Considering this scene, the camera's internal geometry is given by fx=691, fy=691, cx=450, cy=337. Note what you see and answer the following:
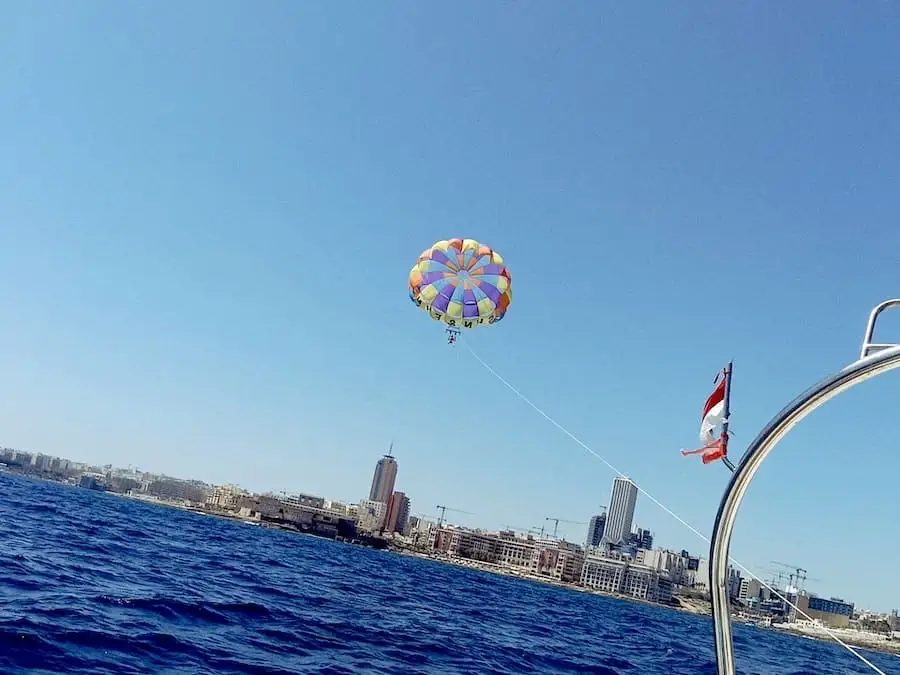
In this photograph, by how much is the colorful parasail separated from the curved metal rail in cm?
1586

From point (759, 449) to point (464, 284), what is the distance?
16.4 meters

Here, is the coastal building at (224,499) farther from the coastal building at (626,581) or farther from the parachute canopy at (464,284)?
the parachute canopy at (464,284)

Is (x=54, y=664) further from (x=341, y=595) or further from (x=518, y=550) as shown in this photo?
(x=518, y=550)

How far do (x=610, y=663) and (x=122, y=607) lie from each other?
13.9 metres

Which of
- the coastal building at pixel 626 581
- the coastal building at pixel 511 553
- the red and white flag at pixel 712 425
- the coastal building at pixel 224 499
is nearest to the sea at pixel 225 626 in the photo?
the red and white flag at pixel 712 425

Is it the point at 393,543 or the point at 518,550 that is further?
the point at 518,550

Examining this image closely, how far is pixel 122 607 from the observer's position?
552 inches

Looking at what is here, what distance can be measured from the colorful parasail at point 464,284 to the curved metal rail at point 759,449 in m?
15.9

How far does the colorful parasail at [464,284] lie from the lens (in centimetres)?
2009

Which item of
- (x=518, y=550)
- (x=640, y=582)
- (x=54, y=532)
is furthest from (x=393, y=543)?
(x=54, y=532)

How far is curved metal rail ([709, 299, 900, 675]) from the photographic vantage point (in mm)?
3686

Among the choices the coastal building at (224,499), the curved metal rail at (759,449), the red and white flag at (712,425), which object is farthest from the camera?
the coastal building at (224,499)

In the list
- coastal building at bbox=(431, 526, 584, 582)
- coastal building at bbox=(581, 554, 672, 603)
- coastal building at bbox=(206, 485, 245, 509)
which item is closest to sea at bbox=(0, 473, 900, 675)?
coastal building at bbox=(581, 554, 672, 603)

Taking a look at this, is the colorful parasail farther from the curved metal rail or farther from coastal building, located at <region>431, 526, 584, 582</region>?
coastal building, located at <region>431, 526, 584, 582</region>
